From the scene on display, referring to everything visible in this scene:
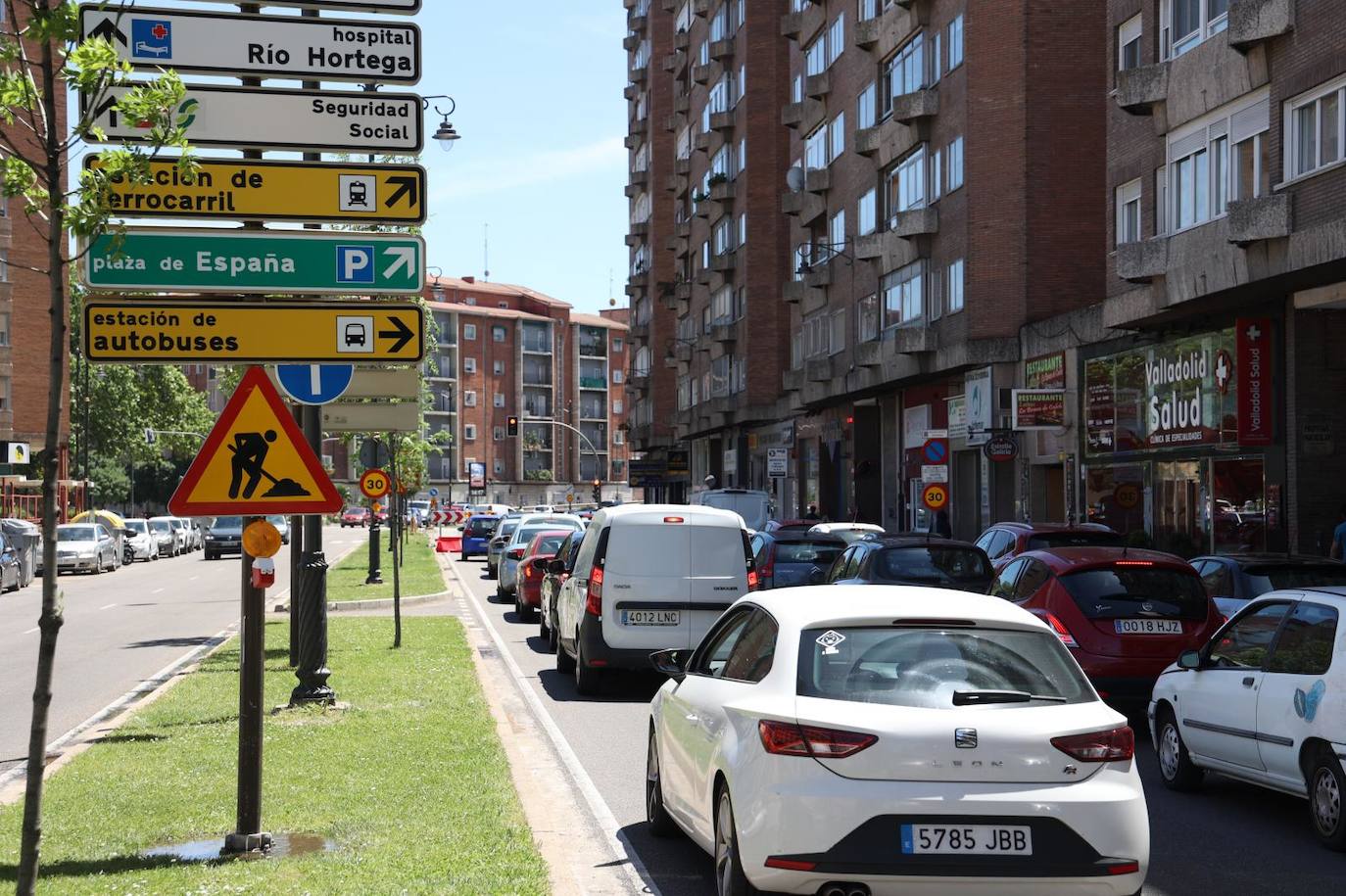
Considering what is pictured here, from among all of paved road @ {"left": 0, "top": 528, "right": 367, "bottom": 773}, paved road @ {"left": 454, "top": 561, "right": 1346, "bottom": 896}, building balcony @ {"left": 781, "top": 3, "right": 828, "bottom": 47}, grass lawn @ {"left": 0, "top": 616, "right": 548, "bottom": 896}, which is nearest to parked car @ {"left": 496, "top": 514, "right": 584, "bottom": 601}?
paved road @ {"left": 0, "top": 528, "right": 367, "bottom": 773}

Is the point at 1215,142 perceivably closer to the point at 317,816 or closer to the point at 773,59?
the point at 317,816

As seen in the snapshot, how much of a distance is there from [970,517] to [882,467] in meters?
6.85

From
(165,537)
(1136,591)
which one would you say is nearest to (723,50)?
(165,537)

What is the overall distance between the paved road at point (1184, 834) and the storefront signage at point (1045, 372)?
73.0 feet

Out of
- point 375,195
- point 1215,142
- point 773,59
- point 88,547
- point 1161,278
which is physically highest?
point 773,59

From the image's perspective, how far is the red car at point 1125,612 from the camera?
12805mm

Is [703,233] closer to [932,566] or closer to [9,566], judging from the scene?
[9,566]

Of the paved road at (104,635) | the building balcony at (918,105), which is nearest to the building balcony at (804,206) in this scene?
the building balcony at (918,105)

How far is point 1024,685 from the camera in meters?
6.42

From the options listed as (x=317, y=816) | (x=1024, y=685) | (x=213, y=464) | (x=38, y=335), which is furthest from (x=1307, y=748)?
(x=38, y=335)

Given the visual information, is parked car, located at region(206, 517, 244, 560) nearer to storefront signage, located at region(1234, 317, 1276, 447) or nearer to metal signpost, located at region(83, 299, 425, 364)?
storefront signage, located at region(1234, 317, 1276, 447)

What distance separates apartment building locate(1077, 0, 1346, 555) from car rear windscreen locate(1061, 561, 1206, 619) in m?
9.24

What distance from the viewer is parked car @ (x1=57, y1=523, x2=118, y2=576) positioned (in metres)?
47.6

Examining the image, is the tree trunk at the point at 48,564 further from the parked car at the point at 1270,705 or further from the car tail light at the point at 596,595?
the car tail light at the point at 596,595
